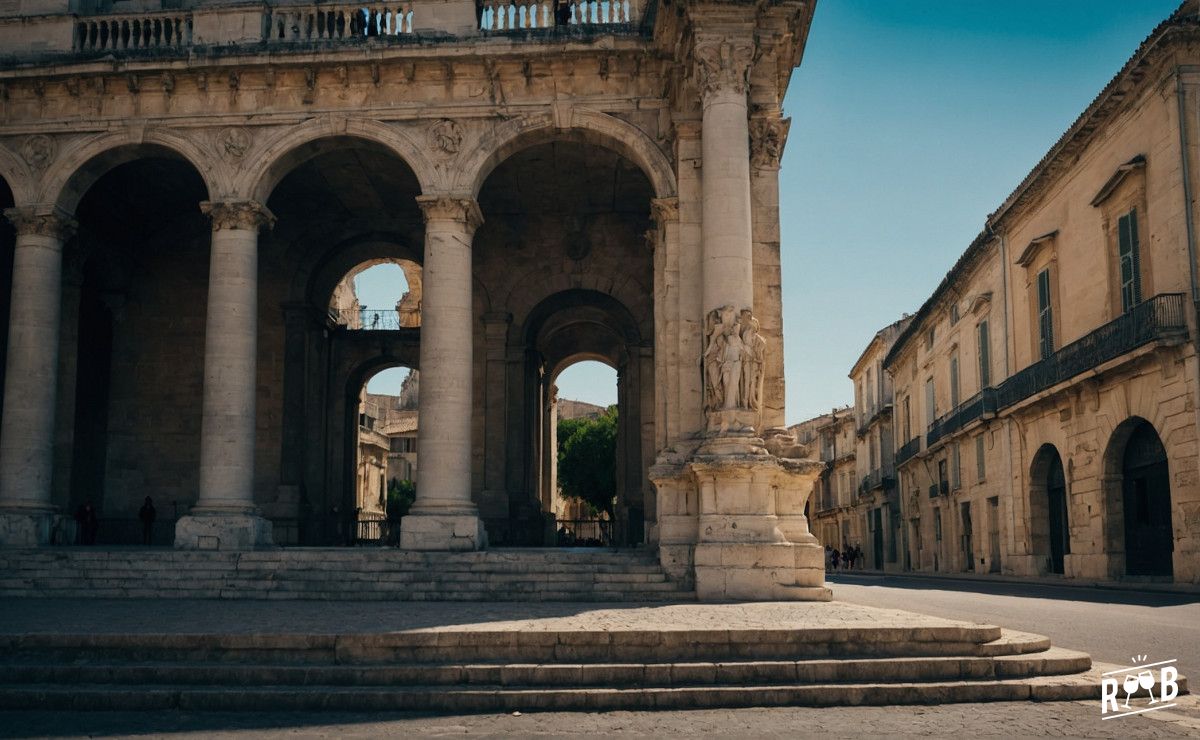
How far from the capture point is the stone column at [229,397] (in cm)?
1638

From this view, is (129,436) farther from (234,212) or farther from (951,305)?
(951,305)

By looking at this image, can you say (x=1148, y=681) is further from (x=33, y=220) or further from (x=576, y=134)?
(x=33, y=220)

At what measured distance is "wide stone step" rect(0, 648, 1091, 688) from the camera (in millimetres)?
8398

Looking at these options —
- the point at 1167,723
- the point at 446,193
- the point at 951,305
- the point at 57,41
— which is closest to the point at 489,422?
the point at 446,193

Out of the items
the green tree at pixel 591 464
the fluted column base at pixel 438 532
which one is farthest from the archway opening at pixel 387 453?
the fluted column base at pixel 438 532

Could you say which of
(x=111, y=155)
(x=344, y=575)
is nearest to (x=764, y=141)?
(x=344, y=575)

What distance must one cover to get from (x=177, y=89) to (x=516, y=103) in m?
5.51

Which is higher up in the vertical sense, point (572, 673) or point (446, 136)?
point (446, 136)

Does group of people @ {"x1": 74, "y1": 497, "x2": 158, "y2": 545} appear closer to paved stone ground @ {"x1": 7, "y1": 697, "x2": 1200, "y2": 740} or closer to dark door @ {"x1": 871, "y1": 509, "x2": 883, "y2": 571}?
paved stone ground @ {"x1": 7, "y1": 697, "x2": 1200, "y2": 740}

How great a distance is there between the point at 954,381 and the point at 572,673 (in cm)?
2894

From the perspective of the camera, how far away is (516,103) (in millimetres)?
17266

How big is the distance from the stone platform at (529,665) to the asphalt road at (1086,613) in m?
1.52

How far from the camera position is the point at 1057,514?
26484 millimetres

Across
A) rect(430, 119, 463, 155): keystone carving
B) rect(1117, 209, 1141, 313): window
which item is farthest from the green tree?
rect(430, 119, 463, 155): keystone carving
